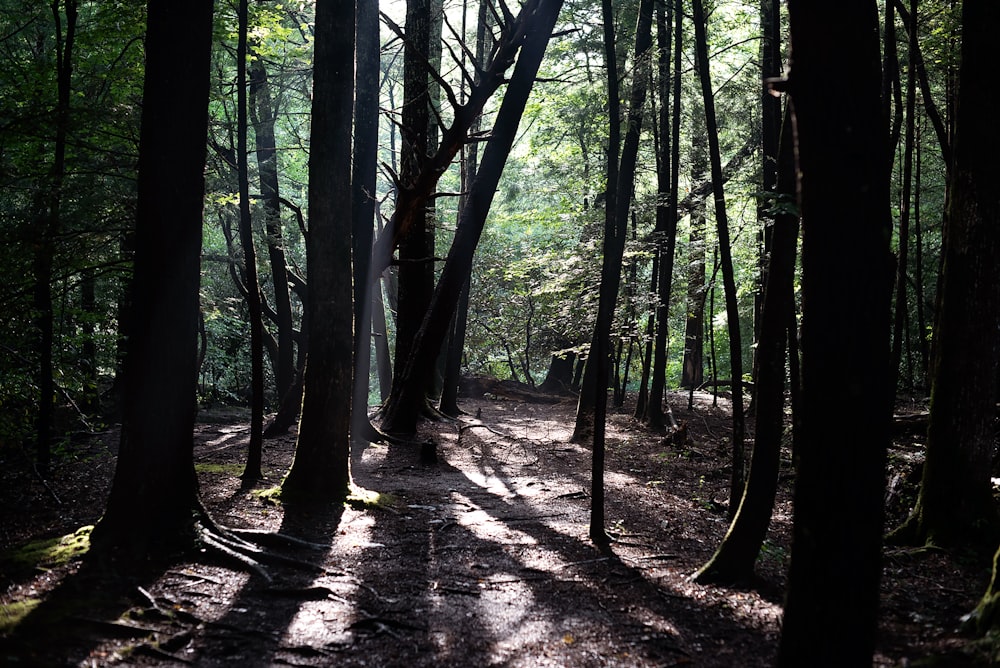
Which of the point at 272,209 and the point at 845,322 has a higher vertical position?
the point at 272,209

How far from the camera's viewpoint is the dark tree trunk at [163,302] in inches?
223

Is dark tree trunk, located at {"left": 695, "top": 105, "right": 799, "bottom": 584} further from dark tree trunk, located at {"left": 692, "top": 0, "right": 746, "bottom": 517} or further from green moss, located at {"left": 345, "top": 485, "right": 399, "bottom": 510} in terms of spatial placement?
green moss, located at {"left": 345, "top": 485, "right": 399, "bottom": 510}

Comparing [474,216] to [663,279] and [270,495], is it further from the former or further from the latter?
[270,495]

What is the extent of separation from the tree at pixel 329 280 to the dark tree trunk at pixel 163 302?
2226 millimetres

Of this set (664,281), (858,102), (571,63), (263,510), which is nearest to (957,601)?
(858,102)

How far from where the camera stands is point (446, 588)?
→ 600 cm

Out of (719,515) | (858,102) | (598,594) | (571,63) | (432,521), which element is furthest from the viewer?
(571,63)

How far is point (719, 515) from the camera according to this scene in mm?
9344

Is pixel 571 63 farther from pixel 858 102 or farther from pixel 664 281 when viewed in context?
pixel 858 102

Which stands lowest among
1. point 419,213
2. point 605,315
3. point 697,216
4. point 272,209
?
point 605,315

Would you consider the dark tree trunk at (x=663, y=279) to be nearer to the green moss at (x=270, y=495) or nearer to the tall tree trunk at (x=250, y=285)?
the tall tree trunk at (x=250, y=285)

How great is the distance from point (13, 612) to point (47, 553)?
3.78ft

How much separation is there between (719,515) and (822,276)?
264 inches

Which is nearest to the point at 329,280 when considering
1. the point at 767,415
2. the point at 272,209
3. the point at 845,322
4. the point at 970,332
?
the point at 767,415
